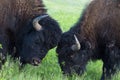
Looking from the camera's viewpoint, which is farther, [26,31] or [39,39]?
[26,31]

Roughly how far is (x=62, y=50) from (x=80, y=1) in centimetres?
4321

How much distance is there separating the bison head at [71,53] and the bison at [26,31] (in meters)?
0.67

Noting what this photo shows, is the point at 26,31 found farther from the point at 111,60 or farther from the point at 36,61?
the point at 111,60

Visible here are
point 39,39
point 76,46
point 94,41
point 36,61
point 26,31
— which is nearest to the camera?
point 36,61

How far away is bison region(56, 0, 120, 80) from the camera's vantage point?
12.2 meters

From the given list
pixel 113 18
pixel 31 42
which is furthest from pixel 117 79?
pixel 31 42

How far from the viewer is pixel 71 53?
12281 millimetres

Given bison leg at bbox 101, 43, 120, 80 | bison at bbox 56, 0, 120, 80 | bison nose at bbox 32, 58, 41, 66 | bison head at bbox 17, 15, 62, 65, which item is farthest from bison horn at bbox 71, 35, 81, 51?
bison nose at bbox 32, 58, 41, 66

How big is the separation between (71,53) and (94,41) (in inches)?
34.9

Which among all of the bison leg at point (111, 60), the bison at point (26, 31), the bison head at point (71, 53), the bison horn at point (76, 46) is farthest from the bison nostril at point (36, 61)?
the bison leg at point (111, 60)

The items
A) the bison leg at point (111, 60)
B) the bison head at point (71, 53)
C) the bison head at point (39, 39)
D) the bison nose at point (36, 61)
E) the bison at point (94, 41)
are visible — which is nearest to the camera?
the bison nose at point (36, 61)

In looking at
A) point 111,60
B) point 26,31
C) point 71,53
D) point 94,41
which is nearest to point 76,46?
point 71,53

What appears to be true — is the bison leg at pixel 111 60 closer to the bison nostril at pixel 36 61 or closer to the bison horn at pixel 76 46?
the bison horn at pixel 76 46

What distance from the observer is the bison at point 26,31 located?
11289 mm
